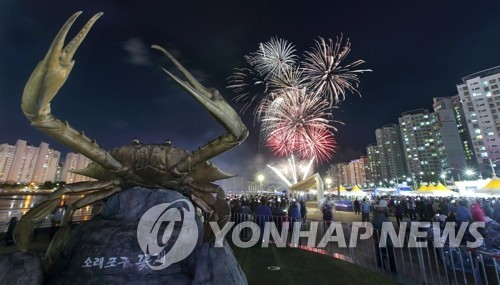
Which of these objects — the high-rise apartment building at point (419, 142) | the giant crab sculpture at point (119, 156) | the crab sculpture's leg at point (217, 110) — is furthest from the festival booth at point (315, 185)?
the high-rise apartment building at point (419, 142)

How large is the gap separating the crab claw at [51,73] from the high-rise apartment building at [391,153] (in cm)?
14652

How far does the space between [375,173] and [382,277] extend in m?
149

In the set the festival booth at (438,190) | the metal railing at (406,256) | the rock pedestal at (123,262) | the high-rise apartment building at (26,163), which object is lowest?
the metal railing at (406,256)

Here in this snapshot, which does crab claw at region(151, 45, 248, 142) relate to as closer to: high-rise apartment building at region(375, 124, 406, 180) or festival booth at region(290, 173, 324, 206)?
festival booth at region(290, 173, 324, 206)

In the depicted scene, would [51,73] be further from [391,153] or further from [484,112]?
[391,153]

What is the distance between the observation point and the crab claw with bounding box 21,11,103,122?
2.92 m

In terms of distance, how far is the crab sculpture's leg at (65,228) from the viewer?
4.18 metres

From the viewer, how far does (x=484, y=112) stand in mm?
81500

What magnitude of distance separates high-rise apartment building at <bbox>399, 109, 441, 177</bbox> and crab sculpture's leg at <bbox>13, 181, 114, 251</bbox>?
422 ft

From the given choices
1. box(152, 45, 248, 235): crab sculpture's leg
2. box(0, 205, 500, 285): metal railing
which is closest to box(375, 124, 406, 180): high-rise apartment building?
box(0, 205, 500, 285): metal railing

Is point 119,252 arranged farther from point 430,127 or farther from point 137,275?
point 430,127

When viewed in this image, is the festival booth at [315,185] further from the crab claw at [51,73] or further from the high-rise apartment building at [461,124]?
the high-rise apartment building at [461,124]

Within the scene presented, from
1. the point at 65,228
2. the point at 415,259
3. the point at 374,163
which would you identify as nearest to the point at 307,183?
the point at 415,259

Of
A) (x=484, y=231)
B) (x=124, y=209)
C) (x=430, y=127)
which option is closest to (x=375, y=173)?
(x=430, y=127)
